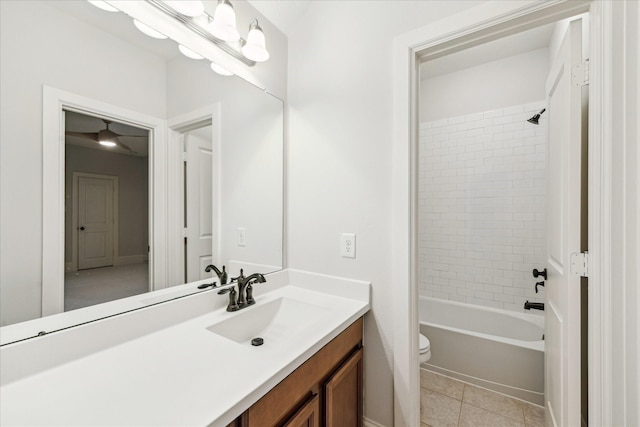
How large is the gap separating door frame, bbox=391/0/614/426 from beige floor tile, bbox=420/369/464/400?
81cm

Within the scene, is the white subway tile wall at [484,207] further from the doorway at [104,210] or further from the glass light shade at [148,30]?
the glass light shade at [148,30]

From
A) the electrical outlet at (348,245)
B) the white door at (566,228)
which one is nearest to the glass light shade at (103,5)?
the electrical outlet at (348,245)

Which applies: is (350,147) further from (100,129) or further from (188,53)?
(100,129)

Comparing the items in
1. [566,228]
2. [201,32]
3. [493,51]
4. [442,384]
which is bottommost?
[442,384]

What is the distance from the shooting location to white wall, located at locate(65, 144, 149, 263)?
85cm

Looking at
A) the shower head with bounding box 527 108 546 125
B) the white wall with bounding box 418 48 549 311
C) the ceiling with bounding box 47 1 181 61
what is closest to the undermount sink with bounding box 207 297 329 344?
the ceiling with bounding box 47 1 181 61

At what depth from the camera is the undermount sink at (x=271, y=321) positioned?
3.80 ft

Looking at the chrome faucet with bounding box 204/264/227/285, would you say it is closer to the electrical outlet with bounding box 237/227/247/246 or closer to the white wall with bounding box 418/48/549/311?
the electrical outlet with bounding box 237/227/247/246

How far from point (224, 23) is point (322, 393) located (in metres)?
1.58

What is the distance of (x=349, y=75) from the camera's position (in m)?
1.41

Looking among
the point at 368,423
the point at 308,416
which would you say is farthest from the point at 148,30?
the point at 368,423

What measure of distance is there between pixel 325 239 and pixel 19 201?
3.81 feet

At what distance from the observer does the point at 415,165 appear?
125cm

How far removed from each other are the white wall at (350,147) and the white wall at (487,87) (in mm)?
1454
